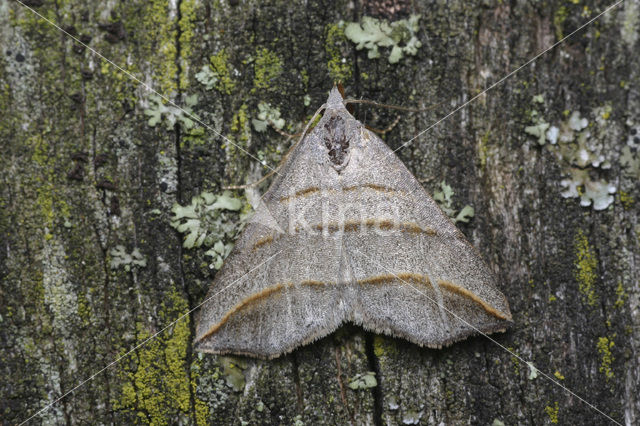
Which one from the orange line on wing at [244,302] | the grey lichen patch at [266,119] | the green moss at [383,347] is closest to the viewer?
the orange line on wing at [244,302]

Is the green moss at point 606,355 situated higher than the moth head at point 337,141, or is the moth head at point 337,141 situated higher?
the moth head at point 337,141

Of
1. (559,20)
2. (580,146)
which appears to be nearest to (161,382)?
(580,146)

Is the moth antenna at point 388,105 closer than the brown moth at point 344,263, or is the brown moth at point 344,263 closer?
the brown moth at point 344,263

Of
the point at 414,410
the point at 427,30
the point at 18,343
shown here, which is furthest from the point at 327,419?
the point at 427,30

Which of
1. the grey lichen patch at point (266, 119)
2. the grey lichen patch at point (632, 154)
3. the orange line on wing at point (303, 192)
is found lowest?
the orange line on wing at point (303, 192)

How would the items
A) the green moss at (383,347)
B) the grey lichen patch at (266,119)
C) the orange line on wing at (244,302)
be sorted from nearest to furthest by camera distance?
the orange line on wing at (244,302)
the green moss at (383,347)
the grey lichen patch at (266,119)

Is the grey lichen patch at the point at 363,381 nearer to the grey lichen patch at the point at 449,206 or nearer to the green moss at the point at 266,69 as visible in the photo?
the grey lichen patch at the point at 449,206

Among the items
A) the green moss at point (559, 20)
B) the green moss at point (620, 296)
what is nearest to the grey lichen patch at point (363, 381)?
the green moss at point (620, 296)

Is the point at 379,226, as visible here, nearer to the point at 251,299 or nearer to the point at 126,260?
the point at 251,299
